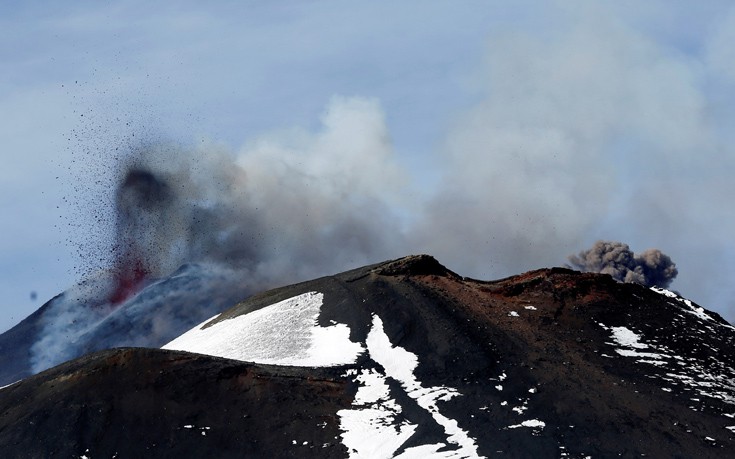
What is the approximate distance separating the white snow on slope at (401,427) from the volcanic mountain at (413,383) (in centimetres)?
13

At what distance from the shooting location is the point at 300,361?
237ft

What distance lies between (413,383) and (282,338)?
12603 millimetres

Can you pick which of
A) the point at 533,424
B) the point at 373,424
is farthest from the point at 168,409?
the point at 533,424

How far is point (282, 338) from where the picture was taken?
7731cm

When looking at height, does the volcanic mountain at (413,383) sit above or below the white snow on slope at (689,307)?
below

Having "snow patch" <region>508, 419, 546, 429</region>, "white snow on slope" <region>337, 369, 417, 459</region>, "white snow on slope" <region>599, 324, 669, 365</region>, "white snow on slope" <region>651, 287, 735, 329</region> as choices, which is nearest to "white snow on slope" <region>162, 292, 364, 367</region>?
"white snow on slope" <region>337, 369, 417, 459</region>

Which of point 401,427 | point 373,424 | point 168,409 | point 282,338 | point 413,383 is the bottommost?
point 401,427

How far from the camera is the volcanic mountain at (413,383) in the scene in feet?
202

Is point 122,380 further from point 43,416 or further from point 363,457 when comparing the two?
point 363,457

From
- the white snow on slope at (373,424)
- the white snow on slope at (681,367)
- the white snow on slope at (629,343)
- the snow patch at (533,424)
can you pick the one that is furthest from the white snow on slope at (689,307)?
the white snow on slope at (373,424)

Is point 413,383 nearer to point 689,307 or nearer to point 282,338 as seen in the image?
point 282,338

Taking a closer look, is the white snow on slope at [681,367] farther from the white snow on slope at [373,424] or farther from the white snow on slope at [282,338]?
the white snow on slope at [282,338]

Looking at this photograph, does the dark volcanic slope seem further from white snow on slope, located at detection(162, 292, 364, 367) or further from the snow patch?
the snow patch

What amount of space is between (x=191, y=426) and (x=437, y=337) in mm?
18630
